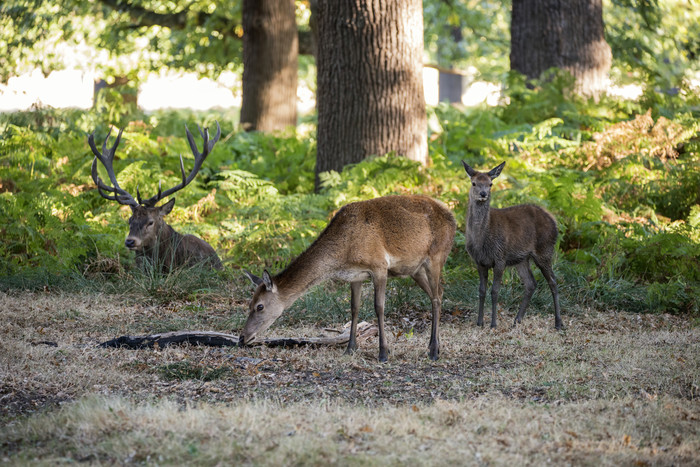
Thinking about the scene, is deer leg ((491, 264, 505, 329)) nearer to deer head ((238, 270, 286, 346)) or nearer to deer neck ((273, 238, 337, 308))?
deer neck ((273, 238, 337, 308))

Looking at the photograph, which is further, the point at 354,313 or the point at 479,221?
the point at 479,221

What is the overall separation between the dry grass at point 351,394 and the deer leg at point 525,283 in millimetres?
212

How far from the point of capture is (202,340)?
267 inches

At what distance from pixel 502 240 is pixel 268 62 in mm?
9435

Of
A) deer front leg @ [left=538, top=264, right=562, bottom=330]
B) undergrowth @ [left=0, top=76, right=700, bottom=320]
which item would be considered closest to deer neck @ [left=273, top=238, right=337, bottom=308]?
undergrowth @ [left=0, top=76, right=700, bottom=320]

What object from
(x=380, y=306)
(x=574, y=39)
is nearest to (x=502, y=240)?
(x=380, y=306)

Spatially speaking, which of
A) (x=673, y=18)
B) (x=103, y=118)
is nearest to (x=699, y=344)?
(x=103, y=118)

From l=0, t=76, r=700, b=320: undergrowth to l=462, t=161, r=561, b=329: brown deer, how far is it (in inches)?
21.4

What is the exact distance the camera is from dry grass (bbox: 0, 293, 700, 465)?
167 inches

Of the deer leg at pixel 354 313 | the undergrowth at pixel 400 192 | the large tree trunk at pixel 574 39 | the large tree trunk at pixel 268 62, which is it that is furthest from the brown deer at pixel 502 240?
the large tree trunk at pixel 268 62

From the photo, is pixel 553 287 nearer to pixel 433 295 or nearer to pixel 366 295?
pixel 433 295

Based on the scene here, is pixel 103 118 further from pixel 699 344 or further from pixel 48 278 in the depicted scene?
pixel 699 344

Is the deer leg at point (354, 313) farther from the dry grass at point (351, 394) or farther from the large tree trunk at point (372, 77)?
the large tree trunk at point (372, 77)

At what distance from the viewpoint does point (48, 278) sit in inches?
347
